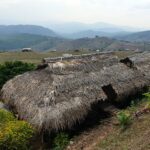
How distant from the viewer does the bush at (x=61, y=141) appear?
12523mm

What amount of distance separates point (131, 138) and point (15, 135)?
12.0 ft

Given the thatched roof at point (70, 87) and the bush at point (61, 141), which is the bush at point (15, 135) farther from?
the bush at point (61, 141)

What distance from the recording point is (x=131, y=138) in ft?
37.7

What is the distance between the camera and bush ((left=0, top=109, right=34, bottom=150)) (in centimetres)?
1180

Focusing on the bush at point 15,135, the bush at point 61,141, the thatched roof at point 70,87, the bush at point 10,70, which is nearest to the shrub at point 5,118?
the bush at point 15,135

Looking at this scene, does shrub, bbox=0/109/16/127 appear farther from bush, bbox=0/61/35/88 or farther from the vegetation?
bush, bbox=0/61/35/88

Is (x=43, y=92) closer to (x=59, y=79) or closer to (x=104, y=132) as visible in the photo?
(x=59, y=79)

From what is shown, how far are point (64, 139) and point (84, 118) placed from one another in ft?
4.27

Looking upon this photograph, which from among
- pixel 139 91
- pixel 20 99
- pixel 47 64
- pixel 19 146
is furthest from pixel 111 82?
pixel 19 146

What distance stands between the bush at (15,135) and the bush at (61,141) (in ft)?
2.91

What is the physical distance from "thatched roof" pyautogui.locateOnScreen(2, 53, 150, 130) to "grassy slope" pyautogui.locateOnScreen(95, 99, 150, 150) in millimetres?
1738

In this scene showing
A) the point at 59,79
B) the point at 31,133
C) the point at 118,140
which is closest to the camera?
the point at 118,140

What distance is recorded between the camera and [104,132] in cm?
1302

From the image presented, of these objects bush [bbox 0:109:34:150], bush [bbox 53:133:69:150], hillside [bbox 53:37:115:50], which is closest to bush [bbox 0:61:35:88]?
bush [bbox 0:109:34:150]
